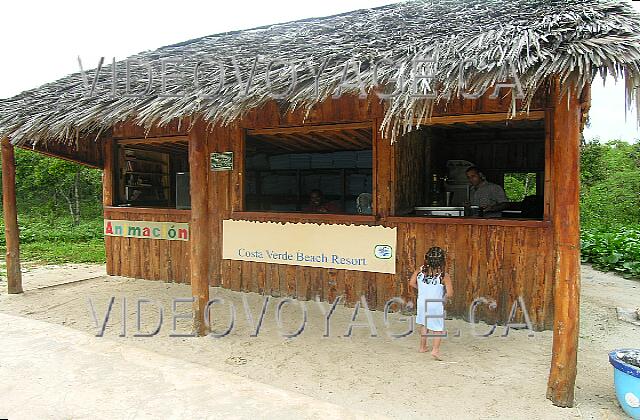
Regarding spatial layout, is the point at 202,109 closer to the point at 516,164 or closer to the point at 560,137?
the point at 560,137

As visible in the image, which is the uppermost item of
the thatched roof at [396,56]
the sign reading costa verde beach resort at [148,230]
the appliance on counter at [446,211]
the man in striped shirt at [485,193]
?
the thatched roof at [396,56]

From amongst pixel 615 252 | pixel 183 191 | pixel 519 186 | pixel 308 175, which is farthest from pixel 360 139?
pixel 519 186

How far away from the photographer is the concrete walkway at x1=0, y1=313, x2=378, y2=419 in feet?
9.93

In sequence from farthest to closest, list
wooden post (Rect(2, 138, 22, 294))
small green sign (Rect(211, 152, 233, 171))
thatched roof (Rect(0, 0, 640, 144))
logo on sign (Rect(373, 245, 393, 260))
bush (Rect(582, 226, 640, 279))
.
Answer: bush (Rect(582, 226, 640, 279))
wooden post (Rect(2, 138, 22, 294))
small green sign (Rect(211, 152, 233, 171))
logo on sign (Rect(373, 245, 393, 260))
thatched roof (Rect(0, 0, 640, 144))

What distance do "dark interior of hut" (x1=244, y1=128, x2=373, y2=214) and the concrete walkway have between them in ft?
11.7

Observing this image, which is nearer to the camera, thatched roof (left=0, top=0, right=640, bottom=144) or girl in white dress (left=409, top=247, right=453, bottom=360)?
thatched roof (left=0, top=0, right=640, bottom=144)

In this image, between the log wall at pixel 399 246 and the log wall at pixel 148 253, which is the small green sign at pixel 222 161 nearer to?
the log wall at pixel 399 246

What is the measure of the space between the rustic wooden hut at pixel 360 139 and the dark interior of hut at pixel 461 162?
0.04 metres

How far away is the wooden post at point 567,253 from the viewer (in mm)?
3008

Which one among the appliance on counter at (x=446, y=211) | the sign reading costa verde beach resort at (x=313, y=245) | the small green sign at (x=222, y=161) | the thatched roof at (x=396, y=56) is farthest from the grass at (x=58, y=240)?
the appliance on counter at (x=446, y=211)

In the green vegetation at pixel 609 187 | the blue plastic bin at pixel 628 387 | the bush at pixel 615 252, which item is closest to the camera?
the blue plastic bin at pixel 628 387

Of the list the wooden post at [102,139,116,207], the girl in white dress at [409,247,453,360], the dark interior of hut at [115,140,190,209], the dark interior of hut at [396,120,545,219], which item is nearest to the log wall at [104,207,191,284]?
the wooden post at [102,139,116,207]

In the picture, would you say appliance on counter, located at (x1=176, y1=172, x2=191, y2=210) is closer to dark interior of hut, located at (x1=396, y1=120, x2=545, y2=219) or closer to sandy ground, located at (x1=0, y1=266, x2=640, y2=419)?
sandy ground, located at (x1=0, y1=266, x2=640, y2=419)

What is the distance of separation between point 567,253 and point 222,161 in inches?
168
